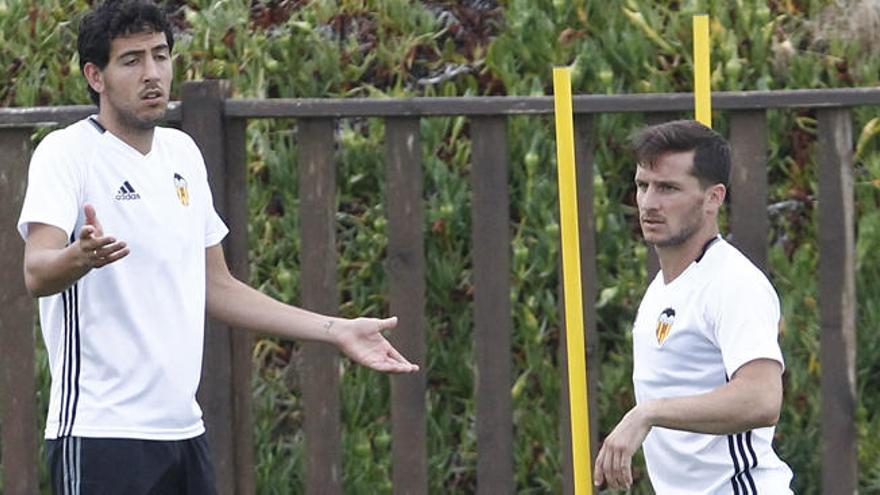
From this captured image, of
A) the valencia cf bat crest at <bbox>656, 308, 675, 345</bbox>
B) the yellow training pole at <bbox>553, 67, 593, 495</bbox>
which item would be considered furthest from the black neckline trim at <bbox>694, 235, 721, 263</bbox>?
the yellow training pole at <bbox>553, 67, 593, 495</bbox>

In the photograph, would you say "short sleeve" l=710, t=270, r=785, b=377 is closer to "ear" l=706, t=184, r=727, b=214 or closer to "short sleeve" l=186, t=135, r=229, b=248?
"ear" l=706, t=184, r=727, b=214

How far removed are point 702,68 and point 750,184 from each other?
96cm

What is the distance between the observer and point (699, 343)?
4266 millimetres

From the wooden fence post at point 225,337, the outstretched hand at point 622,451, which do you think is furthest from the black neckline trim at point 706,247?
the wooden fence post at point 225,337

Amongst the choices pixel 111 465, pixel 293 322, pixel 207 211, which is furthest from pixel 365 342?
pixel 111 465

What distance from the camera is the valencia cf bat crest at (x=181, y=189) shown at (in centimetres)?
477

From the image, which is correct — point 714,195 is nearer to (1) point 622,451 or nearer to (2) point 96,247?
(1) point 622,451

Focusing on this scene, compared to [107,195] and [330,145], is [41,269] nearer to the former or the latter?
[107,195]

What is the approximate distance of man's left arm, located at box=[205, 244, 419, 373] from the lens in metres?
4.80

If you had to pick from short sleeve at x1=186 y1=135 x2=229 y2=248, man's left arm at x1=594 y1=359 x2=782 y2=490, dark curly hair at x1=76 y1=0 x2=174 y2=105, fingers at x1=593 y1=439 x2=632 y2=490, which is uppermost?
dark curly hair at x1=76 y1=0 x2=174 y2=105

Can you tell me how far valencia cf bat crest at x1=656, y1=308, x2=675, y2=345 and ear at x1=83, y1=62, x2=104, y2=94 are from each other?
4.84ft

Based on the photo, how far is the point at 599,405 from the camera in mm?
5867

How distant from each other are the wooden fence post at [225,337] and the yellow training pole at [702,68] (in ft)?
5.45

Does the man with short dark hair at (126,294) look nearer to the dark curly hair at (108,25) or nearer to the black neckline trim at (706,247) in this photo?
the dark curly hair at (108,25)
